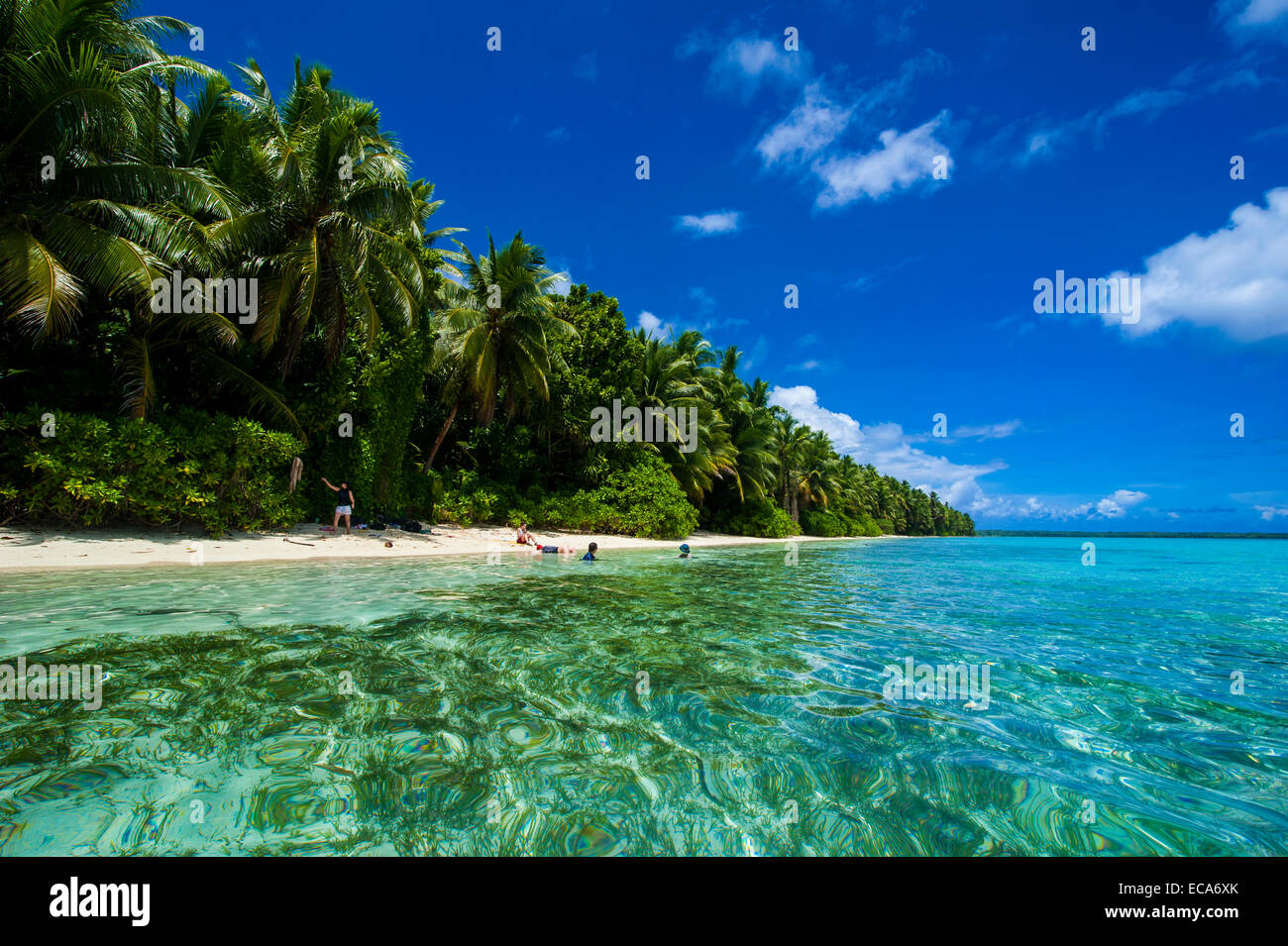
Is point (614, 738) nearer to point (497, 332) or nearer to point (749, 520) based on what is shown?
point (497, 332)

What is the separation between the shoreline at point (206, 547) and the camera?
10.8 metres

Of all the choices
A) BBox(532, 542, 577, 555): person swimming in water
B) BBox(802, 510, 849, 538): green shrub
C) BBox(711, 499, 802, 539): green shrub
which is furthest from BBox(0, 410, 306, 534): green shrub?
BBox(802, 510, 849, 538): green shrub

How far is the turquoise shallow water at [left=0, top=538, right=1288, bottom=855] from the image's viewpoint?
95.4 inches

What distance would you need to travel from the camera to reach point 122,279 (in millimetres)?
11367

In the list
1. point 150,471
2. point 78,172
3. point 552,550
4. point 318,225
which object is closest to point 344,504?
point 150,471

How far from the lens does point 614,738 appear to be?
11.2ft

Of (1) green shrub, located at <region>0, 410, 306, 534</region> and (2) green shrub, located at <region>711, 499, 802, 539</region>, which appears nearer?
(1) green shrub, located at <region>0, 410, 306, 534</region>

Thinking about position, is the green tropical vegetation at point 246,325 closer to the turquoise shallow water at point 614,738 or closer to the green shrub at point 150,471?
the green shrub at point 150,471

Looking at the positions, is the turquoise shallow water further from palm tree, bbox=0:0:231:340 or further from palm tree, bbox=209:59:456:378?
palm tree, bbox=209:59:456:378

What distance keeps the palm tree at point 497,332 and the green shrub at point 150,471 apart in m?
7.87

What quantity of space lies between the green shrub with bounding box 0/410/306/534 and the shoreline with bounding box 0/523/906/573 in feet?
1.55

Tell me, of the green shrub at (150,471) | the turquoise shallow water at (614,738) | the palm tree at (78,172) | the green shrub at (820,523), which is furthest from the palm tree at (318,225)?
the green shrub at (820,523)
